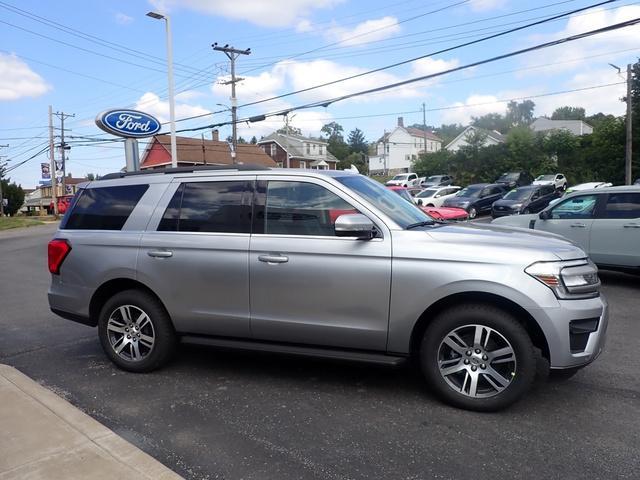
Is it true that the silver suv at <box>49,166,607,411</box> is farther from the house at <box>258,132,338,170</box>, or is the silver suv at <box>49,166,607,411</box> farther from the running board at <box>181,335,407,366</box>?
the house at <box>258,132,338,170</box>

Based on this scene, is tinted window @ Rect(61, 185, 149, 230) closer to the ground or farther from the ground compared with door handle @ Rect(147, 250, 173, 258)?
farther from the ground

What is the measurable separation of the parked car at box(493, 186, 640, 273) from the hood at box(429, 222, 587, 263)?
5016 millimetres

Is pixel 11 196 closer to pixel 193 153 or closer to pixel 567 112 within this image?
pixel 193 153

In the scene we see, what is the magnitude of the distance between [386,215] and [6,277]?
10.5 metres

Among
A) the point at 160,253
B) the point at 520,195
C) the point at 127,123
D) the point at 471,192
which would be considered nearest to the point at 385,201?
the point at 160,253

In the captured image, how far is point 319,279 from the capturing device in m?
4.10

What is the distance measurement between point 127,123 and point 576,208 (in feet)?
38.8

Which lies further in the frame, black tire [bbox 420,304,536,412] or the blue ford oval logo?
the blue ford oval logo

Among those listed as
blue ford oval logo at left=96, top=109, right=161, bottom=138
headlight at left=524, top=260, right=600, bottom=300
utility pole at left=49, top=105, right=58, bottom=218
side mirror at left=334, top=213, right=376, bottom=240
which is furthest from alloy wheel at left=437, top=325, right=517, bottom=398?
utility pole at left=49, top=105, right=58, bottom=218

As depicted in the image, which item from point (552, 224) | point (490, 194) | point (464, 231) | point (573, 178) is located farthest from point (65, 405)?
point (573, 178)

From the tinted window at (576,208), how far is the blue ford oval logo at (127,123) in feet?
37.0

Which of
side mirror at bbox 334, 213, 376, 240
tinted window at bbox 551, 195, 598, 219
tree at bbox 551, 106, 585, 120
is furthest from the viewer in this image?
tree at bbox 551, 106, 585, 120

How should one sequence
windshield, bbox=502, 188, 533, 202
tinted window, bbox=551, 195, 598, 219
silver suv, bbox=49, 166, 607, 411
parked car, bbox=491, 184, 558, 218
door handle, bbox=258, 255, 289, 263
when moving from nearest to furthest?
silver suv, bbox=49, 166, 607, 411, door handle, bbox=258, 255, 289, 263, tinted window, bbox=551, 195, 598, 219, parked car, bbox=491, 184, 558, 218, windshield, bbox=502, 188, 533, 202

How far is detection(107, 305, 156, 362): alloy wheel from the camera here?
4781mm
